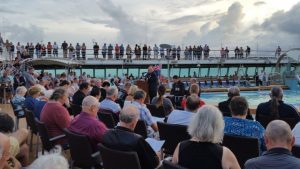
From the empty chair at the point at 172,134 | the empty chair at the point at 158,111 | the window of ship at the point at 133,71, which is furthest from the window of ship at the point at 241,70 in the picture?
the empty chair at the point at 172,134

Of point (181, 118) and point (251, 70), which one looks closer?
point (181, 118)

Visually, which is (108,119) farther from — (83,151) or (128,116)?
(128,116)

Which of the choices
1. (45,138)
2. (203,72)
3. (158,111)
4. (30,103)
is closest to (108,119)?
(45,138)

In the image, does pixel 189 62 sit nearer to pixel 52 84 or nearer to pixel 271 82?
pixel 271 82

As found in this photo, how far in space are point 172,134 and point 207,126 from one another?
172 cm

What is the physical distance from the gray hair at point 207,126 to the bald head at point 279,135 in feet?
1.28

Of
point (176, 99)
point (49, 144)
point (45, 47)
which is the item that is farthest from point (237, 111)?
point (45, 47)

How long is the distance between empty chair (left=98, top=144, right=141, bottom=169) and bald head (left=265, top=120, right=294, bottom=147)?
41.9 inches

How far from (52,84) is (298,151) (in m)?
10.4

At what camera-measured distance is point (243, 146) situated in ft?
12.0

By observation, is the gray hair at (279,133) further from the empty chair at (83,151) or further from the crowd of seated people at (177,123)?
the empty chair at (83,151)

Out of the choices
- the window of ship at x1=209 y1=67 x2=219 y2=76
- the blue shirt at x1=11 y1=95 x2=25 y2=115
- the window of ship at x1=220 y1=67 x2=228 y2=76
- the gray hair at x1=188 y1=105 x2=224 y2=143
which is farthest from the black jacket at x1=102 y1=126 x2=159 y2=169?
the window of ship at x1=220 y1=67 x2=228 y2=76

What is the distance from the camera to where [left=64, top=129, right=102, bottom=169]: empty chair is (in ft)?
13.0

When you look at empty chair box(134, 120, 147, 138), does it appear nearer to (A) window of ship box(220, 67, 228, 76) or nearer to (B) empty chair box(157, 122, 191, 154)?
(B) empty chair box(157, 122, 191, 154)
